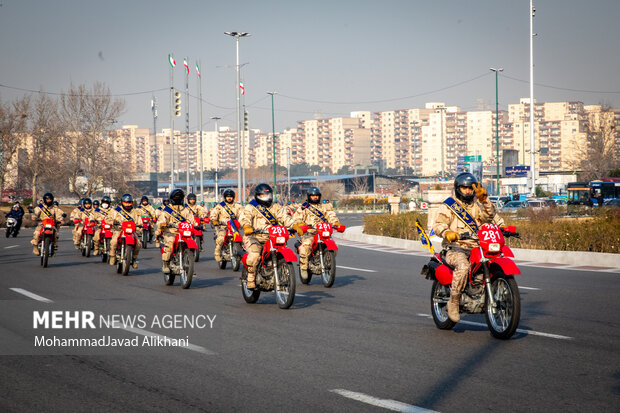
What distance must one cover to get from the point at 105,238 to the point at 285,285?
10.7 meters

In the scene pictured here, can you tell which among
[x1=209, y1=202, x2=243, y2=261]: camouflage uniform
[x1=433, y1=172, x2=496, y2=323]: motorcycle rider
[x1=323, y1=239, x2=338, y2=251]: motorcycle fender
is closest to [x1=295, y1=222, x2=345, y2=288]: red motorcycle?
[x1=323, y1=239, x2=338, y2=251]: motorcycle fender

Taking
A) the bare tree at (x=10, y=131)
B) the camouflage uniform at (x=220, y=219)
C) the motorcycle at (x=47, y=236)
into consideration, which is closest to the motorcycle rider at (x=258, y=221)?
the camouflage uniform at (x=220, y=219)

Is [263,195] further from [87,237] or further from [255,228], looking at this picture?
[87,237]

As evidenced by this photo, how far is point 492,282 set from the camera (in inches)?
325

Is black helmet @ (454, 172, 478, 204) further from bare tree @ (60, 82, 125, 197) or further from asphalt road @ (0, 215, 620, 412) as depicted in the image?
bare tree @ (60, 82, 125, 197)

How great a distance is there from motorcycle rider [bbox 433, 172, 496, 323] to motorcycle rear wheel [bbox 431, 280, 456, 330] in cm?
34

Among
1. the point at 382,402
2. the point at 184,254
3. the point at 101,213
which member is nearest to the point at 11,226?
the point at 101,213

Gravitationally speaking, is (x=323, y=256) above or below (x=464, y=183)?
below

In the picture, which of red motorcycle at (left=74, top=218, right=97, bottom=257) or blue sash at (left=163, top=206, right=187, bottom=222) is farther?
red motorcycle at (left=74, top=218, right=97, bottom=257)

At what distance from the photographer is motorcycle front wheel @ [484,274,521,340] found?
782 centimetres

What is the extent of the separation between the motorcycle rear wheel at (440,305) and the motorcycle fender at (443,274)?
31 cm

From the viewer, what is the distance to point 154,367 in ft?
22.9

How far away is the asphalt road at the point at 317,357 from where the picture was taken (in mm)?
5727

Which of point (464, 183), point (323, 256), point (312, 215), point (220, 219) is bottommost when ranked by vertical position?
point (323, 256)
